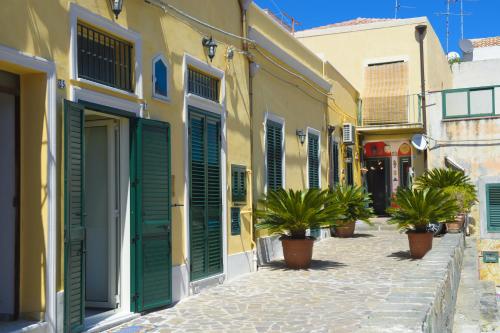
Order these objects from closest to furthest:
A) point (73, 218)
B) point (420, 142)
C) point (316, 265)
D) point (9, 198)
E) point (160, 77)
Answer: point (9, 198)
point (73, 218)
point (160, 77)
point (316, 265)
point (420, 142)

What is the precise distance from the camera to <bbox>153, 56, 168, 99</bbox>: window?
748 cm

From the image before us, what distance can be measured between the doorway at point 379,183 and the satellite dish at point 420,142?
6.66 feet

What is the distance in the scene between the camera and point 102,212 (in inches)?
285

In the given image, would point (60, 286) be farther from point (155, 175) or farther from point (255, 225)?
point (255, 225)

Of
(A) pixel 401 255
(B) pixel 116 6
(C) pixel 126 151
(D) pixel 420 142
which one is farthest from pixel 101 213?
(D) pixel 420 142

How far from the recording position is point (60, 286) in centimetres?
559

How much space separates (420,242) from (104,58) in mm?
7625

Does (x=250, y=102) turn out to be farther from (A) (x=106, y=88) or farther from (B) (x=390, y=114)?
(B) (x=390, y=114)

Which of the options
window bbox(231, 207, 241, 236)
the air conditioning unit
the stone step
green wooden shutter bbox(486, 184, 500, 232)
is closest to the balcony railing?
the air conditioning unit

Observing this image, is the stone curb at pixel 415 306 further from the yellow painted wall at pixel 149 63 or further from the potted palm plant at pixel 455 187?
the potted palm plant at pixel 455 187

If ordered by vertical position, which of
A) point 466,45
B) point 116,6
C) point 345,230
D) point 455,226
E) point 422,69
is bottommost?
point 345,230

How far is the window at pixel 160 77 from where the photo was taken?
7.48 meters

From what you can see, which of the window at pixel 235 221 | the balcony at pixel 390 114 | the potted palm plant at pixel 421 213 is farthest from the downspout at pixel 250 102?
the balcony at pixel 390 114

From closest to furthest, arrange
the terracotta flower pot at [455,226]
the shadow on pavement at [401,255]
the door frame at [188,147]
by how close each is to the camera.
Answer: the door frame at [188,147] → the shadow on pavement at [401,255] → the terracotta flower pot at [455,226]
